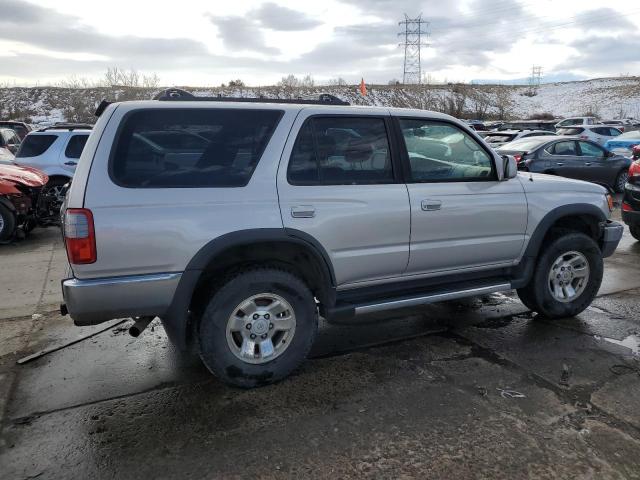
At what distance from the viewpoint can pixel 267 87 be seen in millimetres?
58531

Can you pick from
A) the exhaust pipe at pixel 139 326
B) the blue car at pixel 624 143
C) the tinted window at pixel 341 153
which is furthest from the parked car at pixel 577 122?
the exhaust pipe at pixel 139 326

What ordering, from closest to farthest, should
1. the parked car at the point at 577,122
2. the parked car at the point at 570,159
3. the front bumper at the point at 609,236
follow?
the front bumper at the point at 609,236 < the parked car at the point at 570,159 < the parked car at the point at 577,122

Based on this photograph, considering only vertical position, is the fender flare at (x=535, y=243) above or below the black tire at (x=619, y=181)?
above

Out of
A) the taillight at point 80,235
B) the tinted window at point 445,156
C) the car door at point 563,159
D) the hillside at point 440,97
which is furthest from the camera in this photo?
the hillside at point 440,97

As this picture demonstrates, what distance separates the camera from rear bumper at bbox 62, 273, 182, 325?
310cm

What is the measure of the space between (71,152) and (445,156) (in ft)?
29.4

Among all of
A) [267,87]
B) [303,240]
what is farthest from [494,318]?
[267,87]

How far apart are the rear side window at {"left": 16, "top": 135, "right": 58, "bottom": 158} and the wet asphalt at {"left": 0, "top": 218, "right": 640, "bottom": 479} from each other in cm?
673

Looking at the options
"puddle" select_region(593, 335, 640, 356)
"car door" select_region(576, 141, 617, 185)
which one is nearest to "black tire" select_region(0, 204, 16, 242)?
"puddle" select_region(593, 335, 640, 356)

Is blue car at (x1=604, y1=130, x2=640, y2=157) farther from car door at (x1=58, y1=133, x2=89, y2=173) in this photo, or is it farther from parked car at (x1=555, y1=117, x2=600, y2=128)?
car door at (x1=58, y1=133, x2=89, y2=173)

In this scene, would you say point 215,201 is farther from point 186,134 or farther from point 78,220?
point 78,220

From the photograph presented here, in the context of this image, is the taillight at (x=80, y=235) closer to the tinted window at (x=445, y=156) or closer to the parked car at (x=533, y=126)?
the tinted window at (x=445, y=156)

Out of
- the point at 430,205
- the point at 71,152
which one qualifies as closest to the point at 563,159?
the point at 430,205

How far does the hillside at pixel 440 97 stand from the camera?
161 ft
